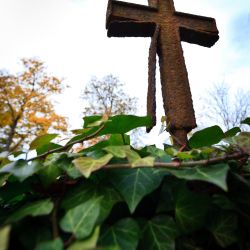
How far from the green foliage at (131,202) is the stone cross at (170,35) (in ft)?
2.67

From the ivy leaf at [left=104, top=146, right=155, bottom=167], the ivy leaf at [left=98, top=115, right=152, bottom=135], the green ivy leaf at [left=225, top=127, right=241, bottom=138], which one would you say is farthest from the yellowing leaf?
the green ivy leaf at [left=225, top=127, right=241, bottom=138]

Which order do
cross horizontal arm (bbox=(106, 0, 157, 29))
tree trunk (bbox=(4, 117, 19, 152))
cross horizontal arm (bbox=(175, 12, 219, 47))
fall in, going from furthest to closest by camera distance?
cross horizontal arm (bbox=(175, 12, 219, 47)) < cross horizontal arm (bbox=(106, 0, 157, 29)) < tree trunk (bbox=(4, 117, 19, 152))

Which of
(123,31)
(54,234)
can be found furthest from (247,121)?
(123,31)

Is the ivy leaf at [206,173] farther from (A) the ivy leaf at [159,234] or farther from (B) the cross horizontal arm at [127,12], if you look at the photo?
(B) the cross horizontal arm at [127,12]

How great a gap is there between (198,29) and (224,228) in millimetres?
1734

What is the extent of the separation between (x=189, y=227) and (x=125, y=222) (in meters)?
0.13

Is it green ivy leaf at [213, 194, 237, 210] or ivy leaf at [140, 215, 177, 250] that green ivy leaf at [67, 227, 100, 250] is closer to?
ivy leaf at [140, 215, 177, 250]

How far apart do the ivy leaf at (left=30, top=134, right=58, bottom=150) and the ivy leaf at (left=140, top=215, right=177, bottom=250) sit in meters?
0.36

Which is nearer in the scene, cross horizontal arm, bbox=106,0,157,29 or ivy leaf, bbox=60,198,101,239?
ivy leaf, bbox=60,198,101,239

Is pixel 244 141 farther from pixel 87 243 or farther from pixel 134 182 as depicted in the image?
pixel 87 243

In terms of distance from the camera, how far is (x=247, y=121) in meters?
0.80

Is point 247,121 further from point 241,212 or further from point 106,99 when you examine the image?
point 106,99

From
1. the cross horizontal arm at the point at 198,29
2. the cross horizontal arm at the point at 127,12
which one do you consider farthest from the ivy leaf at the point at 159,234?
the cross horizontal arm at the point at 198,29

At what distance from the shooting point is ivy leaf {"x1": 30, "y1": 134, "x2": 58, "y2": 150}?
0.73 meters
